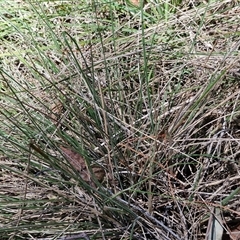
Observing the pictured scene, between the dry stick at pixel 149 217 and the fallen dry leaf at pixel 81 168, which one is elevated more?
the fallen dry leaf at pixel 81 168

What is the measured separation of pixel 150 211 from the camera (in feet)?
4.28

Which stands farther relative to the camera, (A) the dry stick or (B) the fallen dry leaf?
(B) the fallen dry leaf

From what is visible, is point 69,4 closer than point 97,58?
No

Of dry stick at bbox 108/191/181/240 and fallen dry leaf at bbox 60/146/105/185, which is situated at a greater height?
fallen dry leaf at bbox 60/146/105/185

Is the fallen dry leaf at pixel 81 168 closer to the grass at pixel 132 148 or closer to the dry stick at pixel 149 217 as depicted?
the grass at pixel 132 148

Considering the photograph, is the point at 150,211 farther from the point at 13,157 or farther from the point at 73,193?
the point at 13,157

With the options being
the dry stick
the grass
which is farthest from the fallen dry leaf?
the dry stick

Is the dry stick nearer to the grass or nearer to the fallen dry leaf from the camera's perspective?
the grass

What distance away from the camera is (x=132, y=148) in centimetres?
137

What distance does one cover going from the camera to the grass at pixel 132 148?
1269mm

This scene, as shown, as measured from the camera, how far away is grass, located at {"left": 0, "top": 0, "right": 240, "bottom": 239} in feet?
4.16

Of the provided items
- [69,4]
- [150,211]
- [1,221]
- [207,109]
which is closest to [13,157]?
[1,221]

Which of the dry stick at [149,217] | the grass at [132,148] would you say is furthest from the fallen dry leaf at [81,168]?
the dry stick at [149,217]

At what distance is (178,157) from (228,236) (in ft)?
0.82
